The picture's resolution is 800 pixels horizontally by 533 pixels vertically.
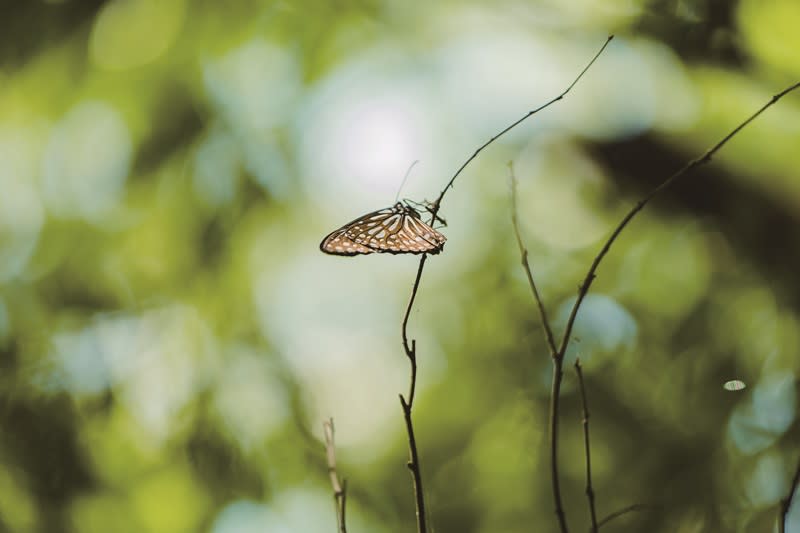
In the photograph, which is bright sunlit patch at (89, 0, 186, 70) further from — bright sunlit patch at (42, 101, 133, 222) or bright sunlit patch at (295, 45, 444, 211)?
bright sunlit patch at (295, 45, 444, 211)

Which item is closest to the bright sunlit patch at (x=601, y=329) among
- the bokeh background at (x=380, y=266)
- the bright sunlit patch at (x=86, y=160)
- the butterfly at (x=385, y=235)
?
the bokeh background at (x=380, y=266)

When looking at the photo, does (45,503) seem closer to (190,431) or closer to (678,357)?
(190,431)

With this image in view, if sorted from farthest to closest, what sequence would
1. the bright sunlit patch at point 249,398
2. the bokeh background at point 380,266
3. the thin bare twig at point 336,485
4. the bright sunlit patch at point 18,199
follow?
1. the bright sunlit patch at point 18,199
2. the bright sunlit patch at point 249,398
3. the bokeh background at point 380,266
4. the thin bare twig at point 336,485

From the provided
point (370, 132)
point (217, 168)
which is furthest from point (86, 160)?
point (370, 132)

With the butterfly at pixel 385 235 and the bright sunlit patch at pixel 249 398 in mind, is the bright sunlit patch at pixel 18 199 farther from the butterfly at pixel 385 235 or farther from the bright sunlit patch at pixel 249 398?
the butterfly at pixel 385 235

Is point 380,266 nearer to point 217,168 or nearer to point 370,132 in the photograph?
point 370,132
